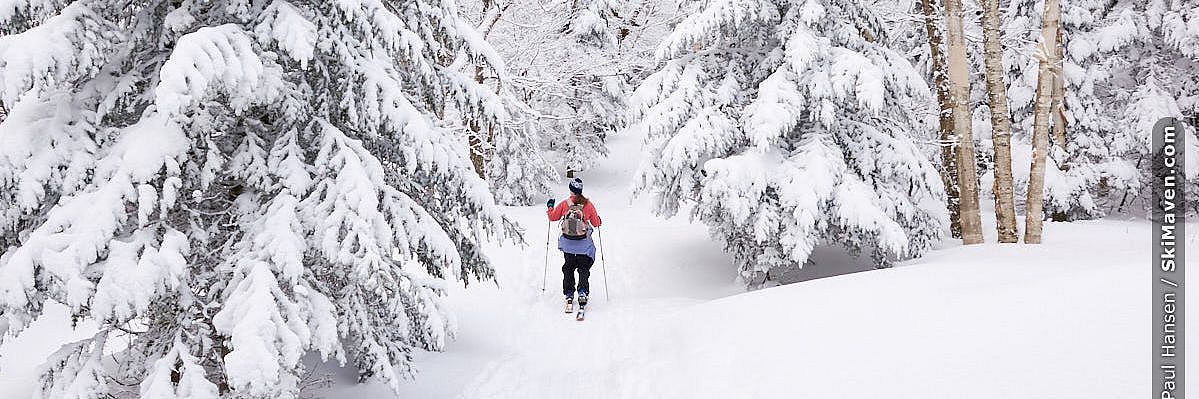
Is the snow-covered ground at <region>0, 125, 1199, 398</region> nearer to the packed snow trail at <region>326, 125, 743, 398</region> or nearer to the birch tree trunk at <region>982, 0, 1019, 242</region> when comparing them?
the packed snow trail at <region>326, 125, 743, 398</region>

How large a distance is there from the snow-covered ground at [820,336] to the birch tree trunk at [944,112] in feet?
6.26

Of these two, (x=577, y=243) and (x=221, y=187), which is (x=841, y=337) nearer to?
(x=577, y=243)

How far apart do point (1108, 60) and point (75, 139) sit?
2029 centimetres

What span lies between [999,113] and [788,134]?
3025mm

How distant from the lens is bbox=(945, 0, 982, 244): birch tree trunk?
10867mm

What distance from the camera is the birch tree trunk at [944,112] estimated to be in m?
11.7

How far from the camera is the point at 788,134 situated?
10.7m

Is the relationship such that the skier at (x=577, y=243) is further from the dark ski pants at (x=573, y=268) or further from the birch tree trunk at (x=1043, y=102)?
the birch tree trunk at (x=1043, y=102)

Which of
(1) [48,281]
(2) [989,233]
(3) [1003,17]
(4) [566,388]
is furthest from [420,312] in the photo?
(3) [1003,17]

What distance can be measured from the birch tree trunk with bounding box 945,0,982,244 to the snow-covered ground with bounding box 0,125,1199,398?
43.9 inches

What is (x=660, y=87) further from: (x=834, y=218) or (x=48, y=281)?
(x=48, y=281)

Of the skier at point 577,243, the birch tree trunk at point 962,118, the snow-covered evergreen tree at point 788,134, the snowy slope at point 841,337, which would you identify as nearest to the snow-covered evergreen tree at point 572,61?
the snow-covered evergreen tree at point 788,134

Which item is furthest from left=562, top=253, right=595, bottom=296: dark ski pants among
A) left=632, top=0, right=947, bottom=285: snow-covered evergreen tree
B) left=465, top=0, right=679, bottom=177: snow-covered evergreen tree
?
left=465, top=0, right=679, bottom=177: snow-covered evergreen tree

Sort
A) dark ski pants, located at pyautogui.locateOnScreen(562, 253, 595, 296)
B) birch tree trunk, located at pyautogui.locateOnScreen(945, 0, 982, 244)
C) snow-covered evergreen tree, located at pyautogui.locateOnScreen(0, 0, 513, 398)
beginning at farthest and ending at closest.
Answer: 1. birch tree trunk, located at pyautogui.locateOnScreen(945, 0, 982, 244)
2. dark ski pants, located at pyautogui.locateOnScreen(562, 253, 595, 296)
3. snow-covered evergreen tree, located at pyautogui.locateOnScreen(0, 0, 513, 398)
